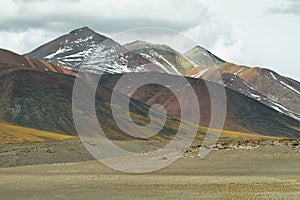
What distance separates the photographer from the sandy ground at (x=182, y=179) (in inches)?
1693

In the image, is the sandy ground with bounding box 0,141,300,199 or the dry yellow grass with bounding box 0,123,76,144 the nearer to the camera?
the sandy ground with bounding box 0,141,300,199

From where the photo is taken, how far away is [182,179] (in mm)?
54781

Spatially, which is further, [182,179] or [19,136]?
[19,136]

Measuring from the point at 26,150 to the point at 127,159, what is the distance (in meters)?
17.6

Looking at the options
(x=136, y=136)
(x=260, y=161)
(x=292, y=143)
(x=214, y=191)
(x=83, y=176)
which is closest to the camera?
(x=214, y=191)

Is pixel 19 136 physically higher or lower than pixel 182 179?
lower

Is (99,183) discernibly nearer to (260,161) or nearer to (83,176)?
(83,176)

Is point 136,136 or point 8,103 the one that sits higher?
point 8,103

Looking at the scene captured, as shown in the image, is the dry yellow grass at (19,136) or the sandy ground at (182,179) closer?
the sandy ground at (182,179)

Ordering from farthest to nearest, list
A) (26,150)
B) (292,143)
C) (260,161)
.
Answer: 1. (26,150)
2. (292,143)
3. (260,161)

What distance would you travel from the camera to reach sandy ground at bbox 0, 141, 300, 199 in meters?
43.0

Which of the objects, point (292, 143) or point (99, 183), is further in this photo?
point (292, 143)

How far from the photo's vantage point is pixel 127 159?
78375mm

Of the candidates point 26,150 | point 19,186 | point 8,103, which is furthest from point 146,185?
point 8,103
